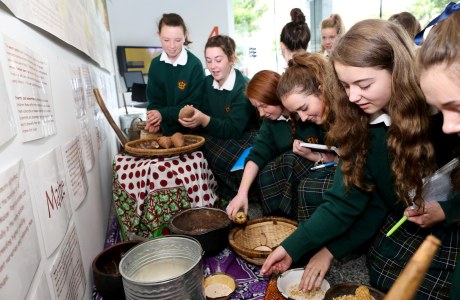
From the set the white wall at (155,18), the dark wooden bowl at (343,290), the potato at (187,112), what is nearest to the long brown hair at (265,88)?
the potato at (187,112)

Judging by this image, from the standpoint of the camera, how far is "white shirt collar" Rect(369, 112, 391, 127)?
3.18 ft

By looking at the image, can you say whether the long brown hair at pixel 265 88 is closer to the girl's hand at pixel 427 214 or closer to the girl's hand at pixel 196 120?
the girl's hand at pixel 196 120

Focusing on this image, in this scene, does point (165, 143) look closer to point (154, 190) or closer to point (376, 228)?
point (154, 190)

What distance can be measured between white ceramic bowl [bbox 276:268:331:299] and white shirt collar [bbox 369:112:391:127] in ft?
1.73

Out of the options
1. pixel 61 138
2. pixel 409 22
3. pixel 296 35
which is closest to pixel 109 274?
pixel 61 138

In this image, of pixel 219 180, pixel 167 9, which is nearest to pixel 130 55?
pixel 167 9

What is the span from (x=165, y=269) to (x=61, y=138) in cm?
52

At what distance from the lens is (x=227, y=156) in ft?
6.33

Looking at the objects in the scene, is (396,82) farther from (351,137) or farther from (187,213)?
(187,213)

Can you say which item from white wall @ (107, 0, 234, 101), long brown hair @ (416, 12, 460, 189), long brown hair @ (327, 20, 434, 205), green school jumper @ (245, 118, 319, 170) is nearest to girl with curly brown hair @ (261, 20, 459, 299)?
long brown hair @ (327, 20, 434, 205)

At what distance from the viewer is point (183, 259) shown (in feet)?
3.30

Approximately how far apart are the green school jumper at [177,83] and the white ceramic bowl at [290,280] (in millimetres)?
1252

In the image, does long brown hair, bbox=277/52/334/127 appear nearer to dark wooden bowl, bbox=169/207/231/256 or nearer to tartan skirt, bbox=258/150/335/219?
tartan skirt, bbox=258/150/335/219

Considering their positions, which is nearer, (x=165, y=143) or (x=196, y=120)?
(x=165, y=143)
